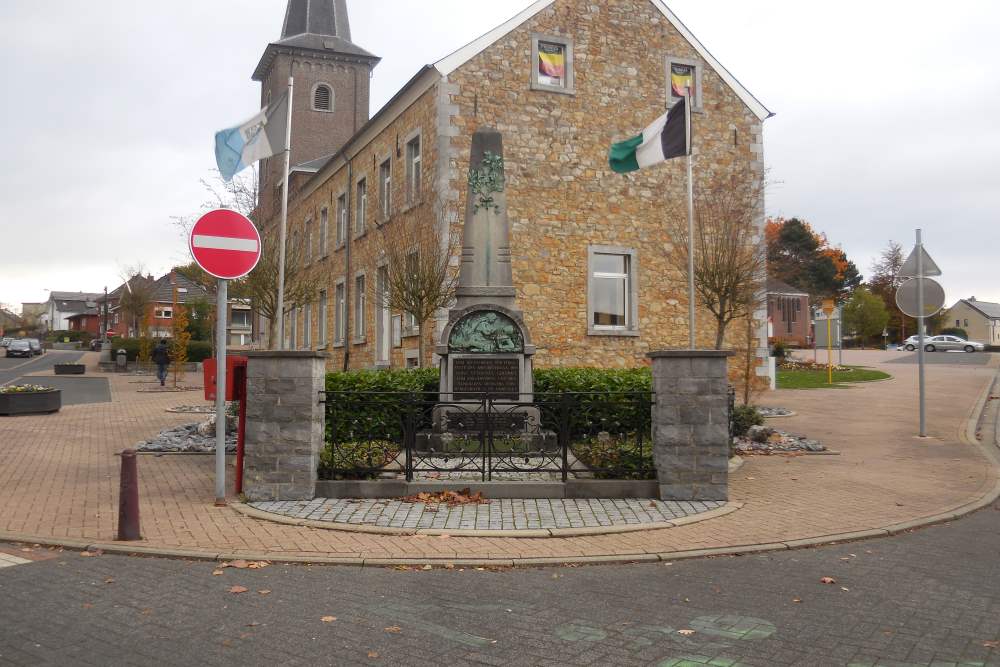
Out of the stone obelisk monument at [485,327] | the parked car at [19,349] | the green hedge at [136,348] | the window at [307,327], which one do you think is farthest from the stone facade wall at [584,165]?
the parked car at [19,349]

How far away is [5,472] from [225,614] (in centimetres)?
697

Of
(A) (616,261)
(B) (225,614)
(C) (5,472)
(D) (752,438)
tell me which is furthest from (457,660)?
(A) (616,261)

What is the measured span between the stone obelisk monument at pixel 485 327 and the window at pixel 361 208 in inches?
548

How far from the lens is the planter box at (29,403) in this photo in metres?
17.0

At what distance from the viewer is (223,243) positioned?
310 inches

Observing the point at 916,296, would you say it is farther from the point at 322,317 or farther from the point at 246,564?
the point at 322,317

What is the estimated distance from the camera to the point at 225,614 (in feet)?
15.6

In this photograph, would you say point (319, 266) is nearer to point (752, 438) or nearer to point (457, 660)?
point (752, 438)

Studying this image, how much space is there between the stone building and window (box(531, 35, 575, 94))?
0.03 m

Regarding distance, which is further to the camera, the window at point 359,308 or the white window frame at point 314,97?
the white window frame at point 314,97

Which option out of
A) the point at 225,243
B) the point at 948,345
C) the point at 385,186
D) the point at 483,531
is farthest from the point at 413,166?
the point at 948,345

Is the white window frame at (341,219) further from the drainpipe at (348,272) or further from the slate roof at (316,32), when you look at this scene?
the slate roof at (316,32)

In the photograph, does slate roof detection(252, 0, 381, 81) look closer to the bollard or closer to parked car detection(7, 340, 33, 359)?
parked car detection(7, 340, 33, 359)

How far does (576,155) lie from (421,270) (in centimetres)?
613
